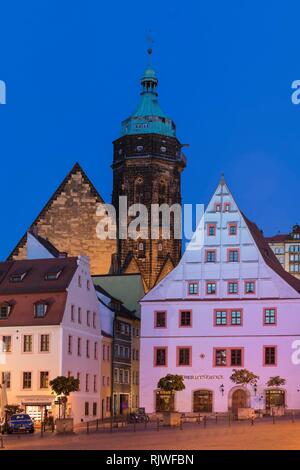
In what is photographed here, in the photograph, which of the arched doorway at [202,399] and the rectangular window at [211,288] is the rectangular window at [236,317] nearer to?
the rectangular window at [211,288]

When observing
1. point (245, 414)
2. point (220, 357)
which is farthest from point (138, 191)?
point (245, 414)

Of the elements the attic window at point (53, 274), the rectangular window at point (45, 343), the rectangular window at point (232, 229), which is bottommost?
the rectangular window at point (45, 343)

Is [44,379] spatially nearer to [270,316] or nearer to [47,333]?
[47,333]

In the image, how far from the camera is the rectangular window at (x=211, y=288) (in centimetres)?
8425

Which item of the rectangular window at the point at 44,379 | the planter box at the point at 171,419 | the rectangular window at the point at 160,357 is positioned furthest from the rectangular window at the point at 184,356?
the planter box at the point at 171,419

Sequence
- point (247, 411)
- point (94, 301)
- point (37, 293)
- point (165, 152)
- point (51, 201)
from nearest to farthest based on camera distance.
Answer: point (247, 411) → point (37, 293) → point (94, 301) → point (51, 201) → point (165, 152)

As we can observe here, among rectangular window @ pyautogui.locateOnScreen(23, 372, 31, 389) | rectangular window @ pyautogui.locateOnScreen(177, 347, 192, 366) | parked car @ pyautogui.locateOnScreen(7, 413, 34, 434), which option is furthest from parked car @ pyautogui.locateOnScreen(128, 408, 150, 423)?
parked car @ pyautogui.locateOnScreen(7, 413, 34, 434)

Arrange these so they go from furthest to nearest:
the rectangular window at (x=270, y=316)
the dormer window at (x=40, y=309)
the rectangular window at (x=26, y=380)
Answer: the rectangular window at (x=270, y=316) < the dormer window at (x=40, y=309) < the rectangular window at (x=26, y=380)

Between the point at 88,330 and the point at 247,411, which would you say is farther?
the point at 88,330

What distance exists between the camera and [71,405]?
75625mm

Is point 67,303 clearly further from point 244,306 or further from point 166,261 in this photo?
point 166,261
